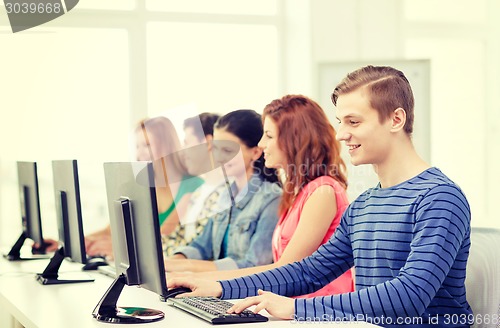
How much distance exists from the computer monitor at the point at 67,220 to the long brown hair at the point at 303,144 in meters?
0.75

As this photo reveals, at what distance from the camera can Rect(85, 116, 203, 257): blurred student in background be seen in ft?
12.4

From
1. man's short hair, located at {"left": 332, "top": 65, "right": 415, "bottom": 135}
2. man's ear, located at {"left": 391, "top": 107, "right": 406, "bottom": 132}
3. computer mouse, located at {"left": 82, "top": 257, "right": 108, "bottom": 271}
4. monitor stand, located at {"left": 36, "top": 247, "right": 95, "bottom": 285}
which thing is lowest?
computer mouse, located at {"left": 82, "top": 257, "right": 108, "bottom": 271}

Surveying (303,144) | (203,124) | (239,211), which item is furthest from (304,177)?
(203,124)

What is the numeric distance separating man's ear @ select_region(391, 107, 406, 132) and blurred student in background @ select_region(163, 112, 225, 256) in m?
1.63

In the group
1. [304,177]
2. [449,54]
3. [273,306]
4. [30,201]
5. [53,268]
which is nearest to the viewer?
[273,306]

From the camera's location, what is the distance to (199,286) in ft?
7.23

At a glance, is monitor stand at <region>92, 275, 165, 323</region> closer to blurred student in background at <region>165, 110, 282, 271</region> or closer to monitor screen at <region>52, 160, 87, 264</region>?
monitor screen at <region>52, 160, 87, 264</region>

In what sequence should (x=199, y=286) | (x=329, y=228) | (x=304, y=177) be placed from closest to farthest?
(x=199, y=286), (x=329, y=228), (x=304, y=177)

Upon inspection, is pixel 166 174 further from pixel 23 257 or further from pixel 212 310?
pixel 212 310

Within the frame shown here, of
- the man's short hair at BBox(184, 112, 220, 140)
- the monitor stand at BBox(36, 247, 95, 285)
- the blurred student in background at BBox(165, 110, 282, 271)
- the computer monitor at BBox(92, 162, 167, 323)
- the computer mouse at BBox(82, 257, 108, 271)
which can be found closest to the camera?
the computer monitor at BBox(92, 162, 167, 323)

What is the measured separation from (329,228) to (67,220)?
0.99 metres

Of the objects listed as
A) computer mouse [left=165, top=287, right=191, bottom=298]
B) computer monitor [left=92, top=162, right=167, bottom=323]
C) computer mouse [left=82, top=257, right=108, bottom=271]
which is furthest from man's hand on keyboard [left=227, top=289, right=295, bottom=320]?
computer mouse [left=82, top=257, right=108, bottom=271]

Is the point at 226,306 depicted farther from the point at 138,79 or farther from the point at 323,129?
the point at 138,79

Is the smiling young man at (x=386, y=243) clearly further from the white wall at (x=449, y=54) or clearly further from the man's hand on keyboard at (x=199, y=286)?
the white wall at (x=449, y=54)
